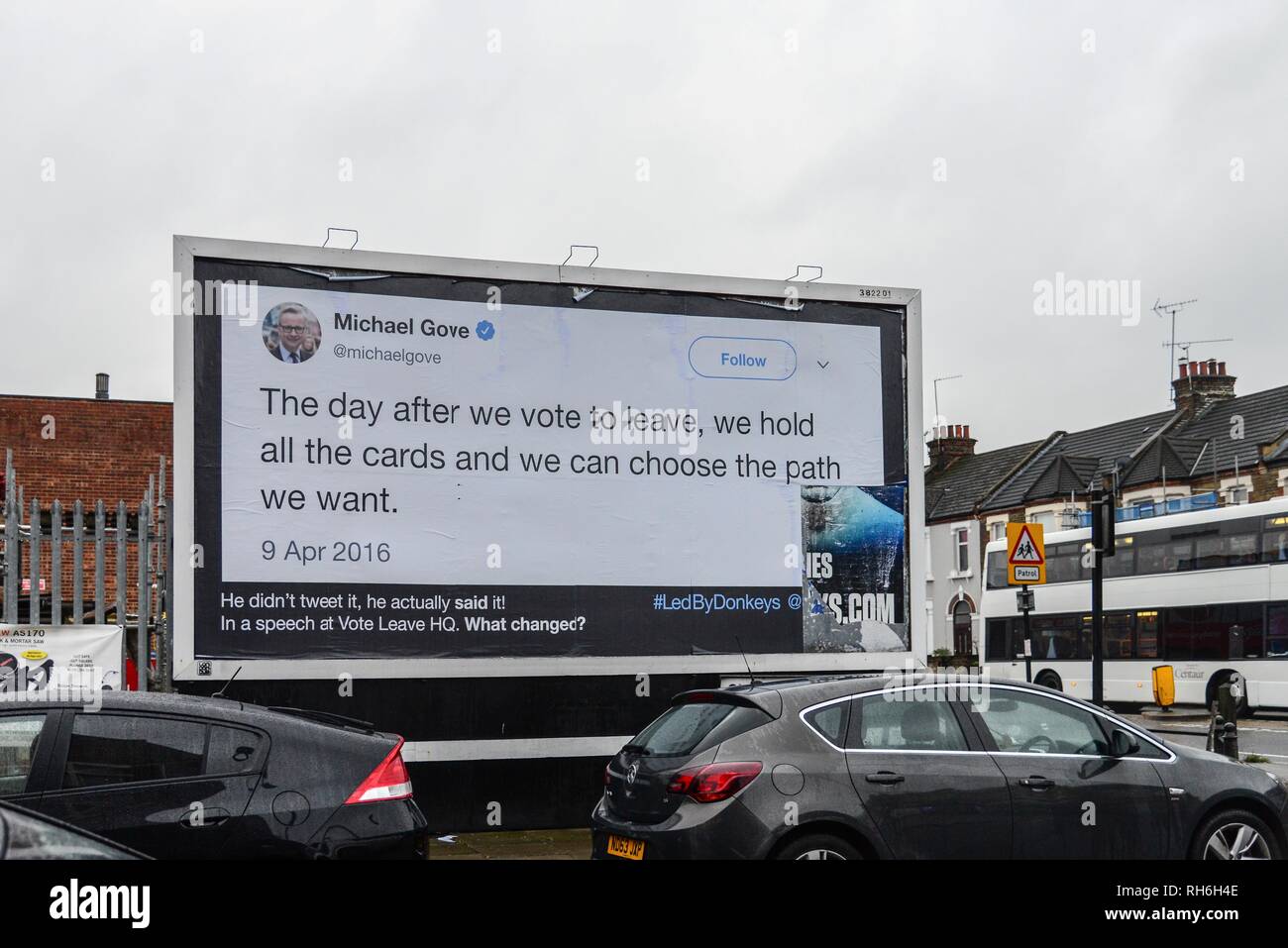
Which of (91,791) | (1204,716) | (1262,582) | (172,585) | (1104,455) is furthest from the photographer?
(1104,455)

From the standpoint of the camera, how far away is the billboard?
9.78m

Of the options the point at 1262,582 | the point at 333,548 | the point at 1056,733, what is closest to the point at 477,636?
the point at 333,548

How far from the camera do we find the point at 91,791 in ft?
20.7

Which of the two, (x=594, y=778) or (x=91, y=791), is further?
(x=594, y=778)

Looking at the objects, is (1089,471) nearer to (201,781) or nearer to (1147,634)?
(1147,634)

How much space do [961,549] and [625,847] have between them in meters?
53.2

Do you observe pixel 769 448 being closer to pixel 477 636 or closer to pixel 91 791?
pixel 477 636

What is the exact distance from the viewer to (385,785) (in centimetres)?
672

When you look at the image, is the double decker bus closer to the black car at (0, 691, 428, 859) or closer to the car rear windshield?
the car rear windshield

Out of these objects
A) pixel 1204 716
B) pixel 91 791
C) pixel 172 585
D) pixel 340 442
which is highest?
pixel 340 442

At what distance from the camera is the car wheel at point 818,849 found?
712 centimetres

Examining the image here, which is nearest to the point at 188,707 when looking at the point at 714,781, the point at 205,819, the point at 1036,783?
the point at 205,819

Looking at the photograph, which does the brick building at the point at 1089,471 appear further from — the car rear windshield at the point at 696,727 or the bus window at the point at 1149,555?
the car rear windshield at the point at 696,727

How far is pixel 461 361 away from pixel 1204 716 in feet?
85.3
